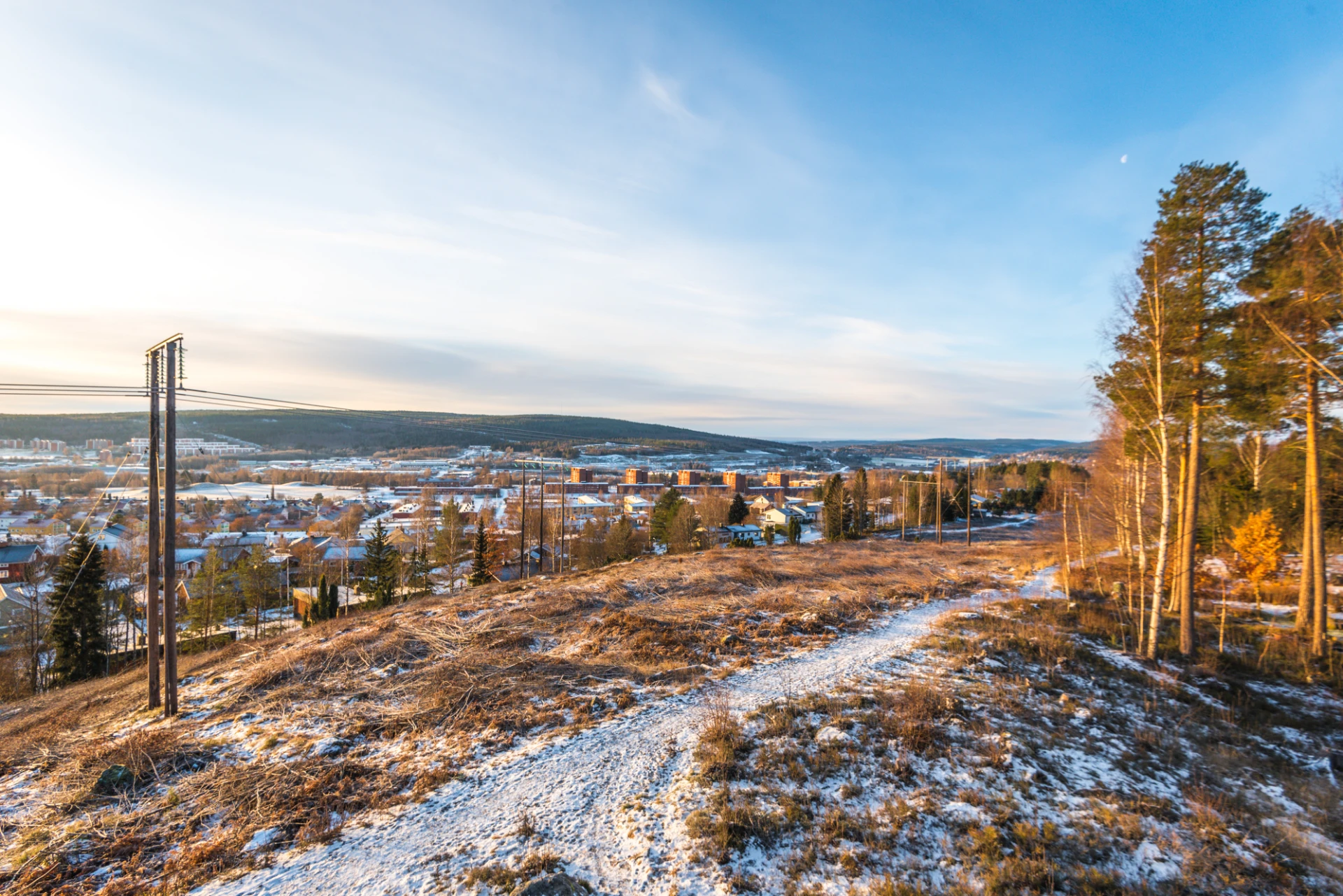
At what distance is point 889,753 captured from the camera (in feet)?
22.4

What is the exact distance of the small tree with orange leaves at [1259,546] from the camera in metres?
15.4

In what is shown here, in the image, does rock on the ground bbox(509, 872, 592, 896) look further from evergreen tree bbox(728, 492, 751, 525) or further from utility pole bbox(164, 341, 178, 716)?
evergreen tree bbox(728, 492, 751, 525)

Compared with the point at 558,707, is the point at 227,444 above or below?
above

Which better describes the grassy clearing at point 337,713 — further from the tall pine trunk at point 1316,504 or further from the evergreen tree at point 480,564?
the evergreen tree at point 480,564

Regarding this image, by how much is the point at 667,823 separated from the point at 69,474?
38.9 metres

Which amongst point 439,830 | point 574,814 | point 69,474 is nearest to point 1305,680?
point 574,814

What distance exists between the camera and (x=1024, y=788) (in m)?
6.20

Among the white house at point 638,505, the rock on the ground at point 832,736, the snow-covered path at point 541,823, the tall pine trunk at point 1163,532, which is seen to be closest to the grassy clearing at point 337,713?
the snow-covered path at point 541,823

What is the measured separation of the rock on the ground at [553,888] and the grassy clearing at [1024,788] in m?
1.06

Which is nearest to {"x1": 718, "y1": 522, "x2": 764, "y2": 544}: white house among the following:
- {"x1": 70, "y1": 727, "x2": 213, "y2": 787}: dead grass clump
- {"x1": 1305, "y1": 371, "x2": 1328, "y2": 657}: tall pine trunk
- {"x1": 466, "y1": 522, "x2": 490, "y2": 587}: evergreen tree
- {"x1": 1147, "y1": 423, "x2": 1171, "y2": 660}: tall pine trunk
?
{"x1": 466, "y1": 522, "x2": 490, "y2": 587}: evergreen tree

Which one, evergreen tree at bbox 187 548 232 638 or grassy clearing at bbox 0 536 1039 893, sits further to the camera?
evergreen tree at bbox 187 548 232 638

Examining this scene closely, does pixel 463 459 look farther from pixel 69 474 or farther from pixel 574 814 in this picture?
pixel 574 814

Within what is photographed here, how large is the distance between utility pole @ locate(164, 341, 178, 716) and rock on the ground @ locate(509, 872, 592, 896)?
357 inches

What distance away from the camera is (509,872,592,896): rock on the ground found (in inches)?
165
